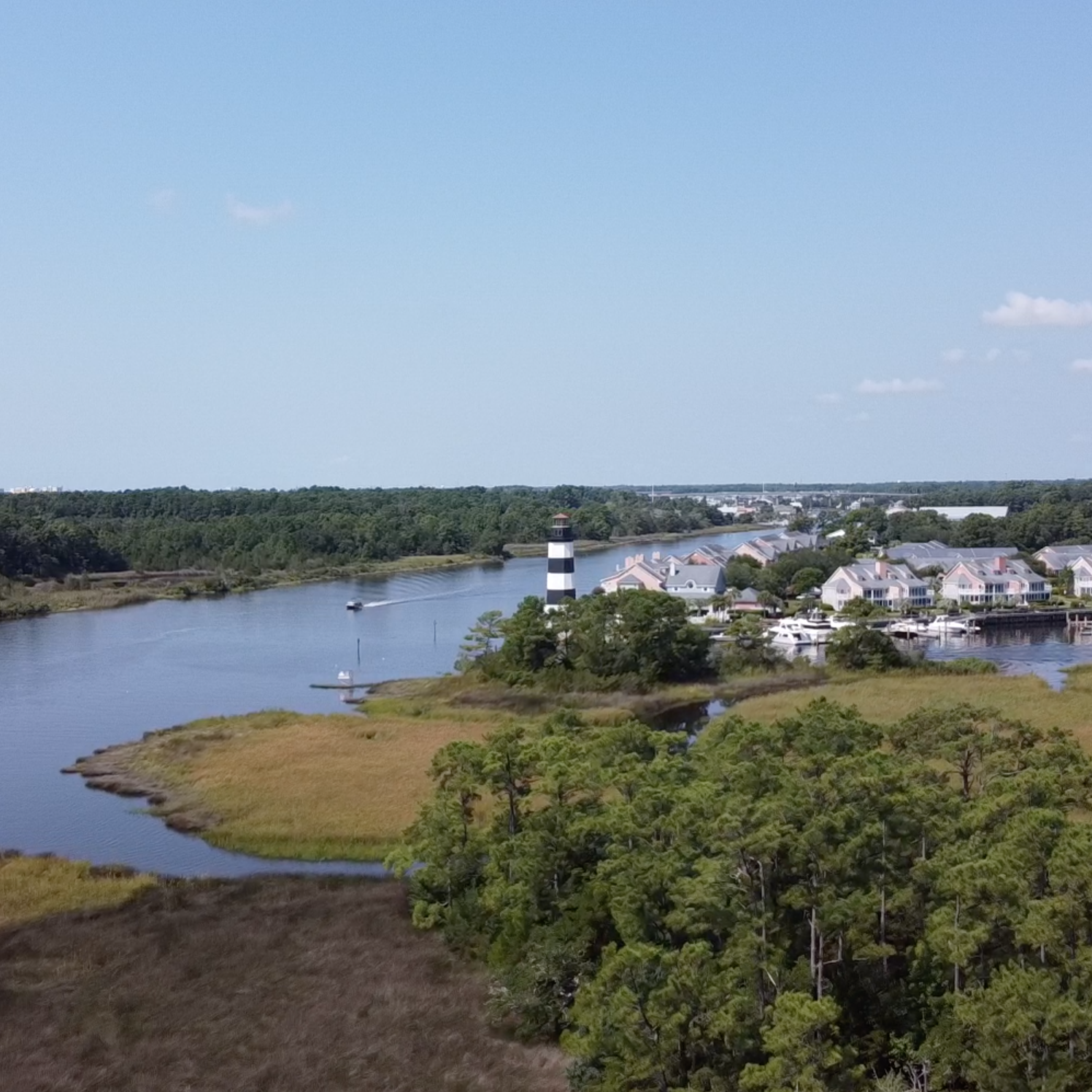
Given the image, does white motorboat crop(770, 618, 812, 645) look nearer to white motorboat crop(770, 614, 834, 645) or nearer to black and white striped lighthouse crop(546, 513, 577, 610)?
white motorboat crop(770, 614, 834, 645)

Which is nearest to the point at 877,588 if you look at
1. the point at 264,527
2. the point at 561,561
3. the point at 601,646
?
the point at 561,561

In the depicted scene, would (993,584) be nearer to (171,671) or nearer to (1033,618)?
(1033,618)

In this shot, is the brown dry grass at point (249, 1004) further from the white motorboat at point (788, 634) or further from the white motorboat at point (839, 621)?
the white motorboat at point (839, 621)

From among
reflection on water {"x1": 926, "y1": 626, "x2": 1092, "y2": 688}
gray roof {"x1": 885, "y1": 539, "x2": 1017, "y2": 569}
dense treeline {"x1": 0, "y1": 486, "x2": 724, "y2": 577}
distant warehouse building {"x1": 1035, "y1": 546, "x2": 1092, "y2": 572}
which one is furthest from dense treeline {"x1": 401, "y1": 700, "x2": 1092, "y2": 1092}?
dense treeline {"x1": 0, "y1": 486, "x2": 724, "y2": 577}

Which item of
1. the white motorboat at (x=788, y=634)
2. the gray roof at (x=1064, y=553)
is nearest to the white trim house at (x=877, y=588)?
the white motorboat at (x=788, y=634)

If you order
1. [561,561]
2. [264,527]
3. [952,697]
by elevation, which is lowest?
[952,697]

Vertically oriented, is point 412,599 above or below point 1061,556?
below
